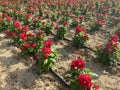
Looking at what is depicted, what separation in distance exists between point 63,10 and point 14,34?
7905mm

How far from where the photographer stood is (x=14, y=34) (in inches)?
419

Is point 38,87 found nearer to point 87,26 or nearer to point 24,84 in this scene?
point 24,84

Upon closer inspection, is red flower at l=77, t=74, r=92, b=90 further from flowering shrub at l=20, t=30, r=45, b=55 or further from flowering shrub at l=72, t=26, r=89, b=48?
flowering shrub at l=72, t=26, r=89, b=48

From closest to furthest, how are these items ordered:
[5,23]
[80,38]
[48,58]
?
[48,58] < [80,38] < [5,23]

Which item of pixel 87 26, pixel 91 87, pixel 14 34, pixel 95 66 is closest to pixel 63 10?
pixel 87 26

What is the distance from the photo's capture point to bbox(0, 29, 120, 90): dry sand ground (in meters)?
8.03

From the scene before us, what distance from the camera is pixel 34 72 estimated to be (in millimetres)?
8781

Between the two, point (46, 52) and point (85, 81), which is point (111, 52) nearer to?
point (46, 52)

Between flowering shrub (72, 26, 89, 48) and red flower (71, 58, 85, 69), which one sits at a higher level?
red flower (71, 58, 85, 69)

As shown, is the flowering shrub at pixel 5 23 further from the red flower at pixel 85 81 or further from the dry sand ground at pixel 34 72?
the red flower at pixel 85 81

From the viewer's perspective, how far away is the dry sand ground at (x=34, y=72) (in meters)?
8.03

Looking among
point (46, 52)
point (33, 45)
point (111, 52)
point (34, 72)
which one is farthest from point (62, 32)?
point (46, 52)

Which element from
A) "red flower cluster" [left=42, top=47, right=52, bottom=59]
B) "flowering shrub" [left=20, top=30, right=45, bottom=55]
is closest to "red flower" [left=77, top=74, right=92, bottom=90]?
"red flower cluster" [left=42, top=47, right=52, bottom=59]

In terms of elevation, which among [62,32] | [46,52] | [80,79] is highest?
[80,79]
